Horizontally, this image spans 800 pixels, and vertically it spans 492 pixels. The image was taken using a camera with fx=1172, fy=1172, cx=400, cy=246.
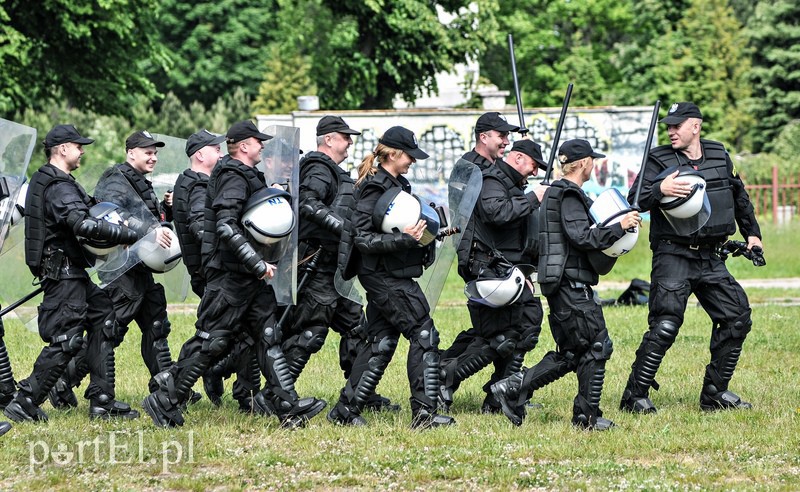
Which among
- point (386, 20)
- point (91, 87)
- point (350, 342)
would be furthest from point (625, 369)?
point (386, 20)

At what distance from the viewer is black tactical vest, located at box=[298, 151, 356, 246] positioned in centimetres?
888

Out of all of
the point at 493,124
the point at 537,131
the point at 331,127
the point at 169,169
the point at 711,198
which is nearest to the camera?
the point at 711,198

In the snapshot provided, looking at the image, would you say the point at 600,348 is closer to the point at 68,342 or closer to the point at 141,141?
the point at 68,342

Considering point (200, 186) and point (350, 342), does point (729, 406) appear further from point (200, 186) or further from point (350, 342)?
point (200, 186)

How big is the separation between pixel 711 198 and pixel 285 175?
313 cm

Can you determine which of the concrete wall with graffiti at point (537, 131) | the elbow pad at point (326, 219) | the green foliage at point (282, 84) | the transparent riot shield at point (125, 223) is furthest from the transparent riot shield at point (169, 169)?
the green foliage at point (282, 84)

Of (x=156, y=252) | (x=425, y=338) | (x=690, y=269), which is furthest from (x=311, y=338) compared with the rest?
(x=690, y=269)

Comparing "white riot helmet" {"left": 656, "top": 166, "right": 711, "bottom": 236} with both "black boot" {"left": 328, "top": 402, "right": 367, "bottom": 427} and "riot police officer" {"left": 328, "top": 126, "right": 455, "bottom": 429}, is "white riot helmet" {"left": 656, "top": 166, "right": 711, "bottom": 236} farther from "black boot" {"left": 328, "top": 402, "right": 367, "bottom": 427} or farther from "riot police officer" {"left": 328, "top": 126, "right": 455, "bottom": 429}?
"black boot" {"left": 328, "top": 402, "right": 367, "bottom": 427}

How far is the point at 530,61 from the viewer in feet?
151

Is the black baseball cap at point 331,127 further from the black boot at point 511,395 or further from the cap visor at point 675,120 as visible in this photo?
the cap visor at point 675,120

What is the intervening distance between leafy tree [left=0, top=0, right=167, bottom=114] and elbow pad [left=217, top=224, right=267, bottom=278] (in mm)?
16586

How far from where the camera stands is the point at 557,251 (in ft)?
26.0

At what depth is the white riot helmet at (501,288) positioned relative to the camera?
27.2ft

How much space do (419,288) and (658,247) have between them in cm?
193
